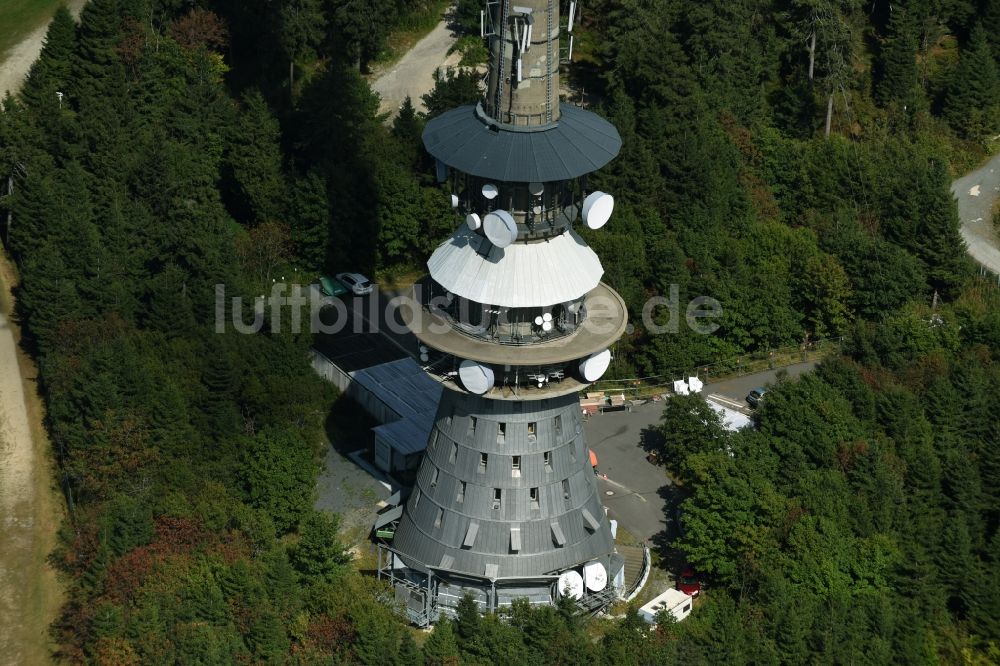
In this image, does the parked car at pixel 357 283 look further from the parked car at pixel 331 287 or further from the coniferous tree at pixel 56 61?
the coniferous tree at pixel 56 61

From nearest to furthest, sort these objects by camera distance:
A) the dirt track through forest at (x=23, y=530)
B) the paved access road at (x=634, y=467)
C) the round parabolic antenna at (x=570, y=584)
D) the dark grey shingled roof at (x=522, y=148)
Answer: the dark grey shingled roof at (x=522, y=148) → the round parabolic antenna at (x=570, y=584) → the dirt track through forest at (x=23, y=530) → the paved access road at (x=634, y=467)

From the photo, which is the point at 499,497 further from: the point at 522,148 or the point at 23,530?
the point at 23,530

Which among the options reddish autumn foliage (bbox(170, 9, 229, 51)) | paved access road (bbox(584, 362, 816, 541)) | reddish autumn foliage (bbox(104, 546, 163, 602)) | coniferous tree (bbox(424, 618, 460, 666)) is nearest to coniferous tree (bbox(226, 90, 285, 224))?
reddish autumn foliage (bbox(170, 9, 229, 51))

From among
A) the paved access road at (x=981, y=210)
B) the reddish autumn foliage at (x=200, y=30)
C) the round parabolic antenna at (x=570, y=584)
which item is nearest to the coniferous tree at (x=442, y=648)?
the round parabolic antenna at (x=570, y=584)

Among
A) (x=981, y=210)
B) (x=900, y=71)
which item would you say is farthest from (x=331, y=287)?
(x=900, y=71)

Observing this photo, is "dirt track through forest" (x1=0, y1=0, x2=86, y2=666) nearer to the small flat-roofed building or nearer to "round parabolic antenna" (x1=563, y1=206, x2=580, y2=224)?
the small flat-roofed building

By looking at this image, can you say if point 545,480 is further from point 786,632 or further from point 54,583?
point 54,583

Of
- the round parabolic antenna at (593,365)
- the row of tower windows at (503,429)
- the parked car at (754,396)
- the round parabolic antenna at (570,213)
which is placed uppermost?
the round parabolic antenna at (570,213)
